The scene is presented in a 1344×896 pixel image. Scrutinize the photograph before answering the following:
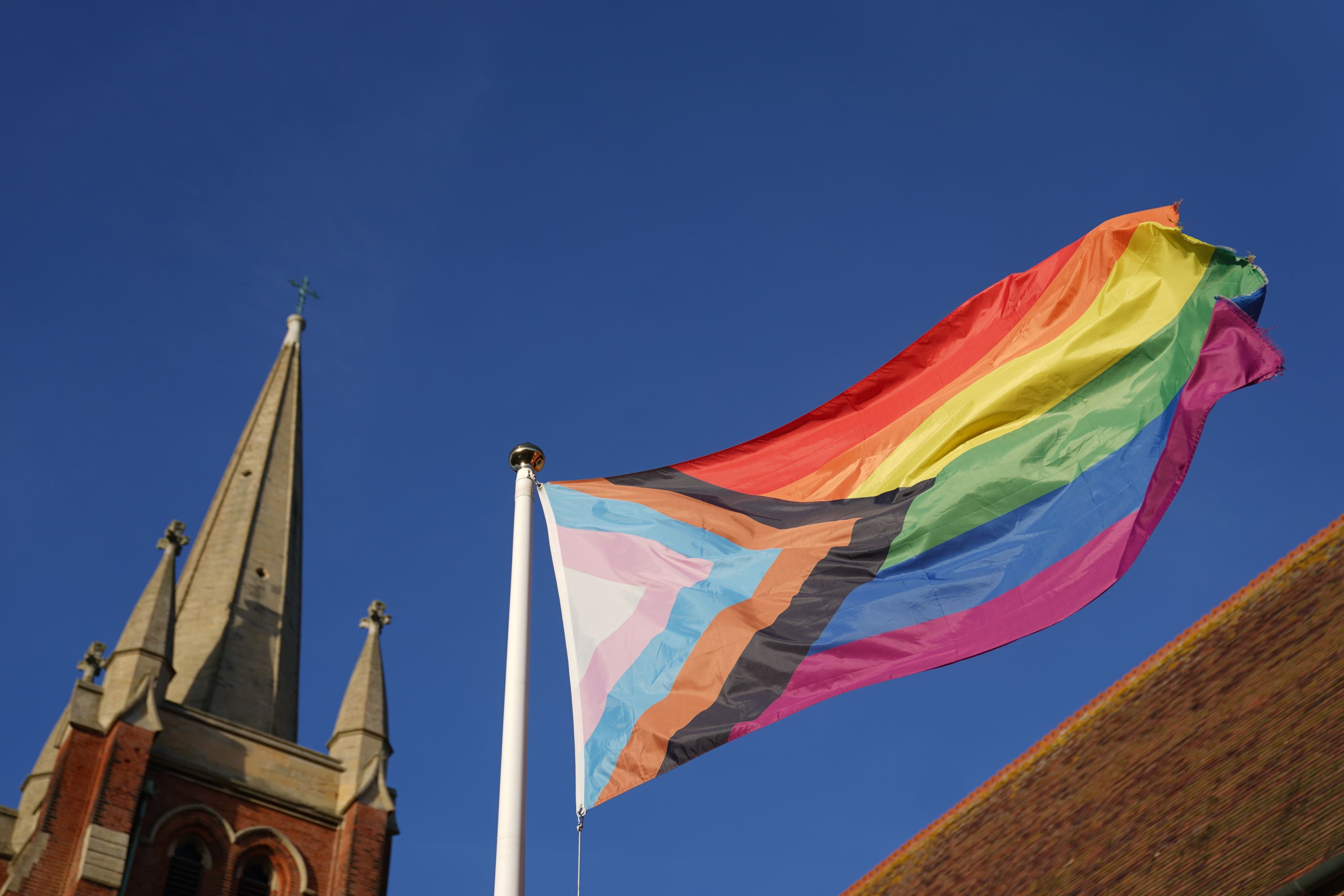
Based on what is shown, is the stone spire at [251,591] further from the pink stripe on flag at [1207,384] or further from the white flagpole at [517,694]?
the pink stripe on flag at [1207,384]

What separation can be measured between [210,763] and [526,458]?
23064mm

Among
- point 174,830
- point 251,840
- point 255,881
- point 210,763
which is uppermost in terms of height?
point 210,763

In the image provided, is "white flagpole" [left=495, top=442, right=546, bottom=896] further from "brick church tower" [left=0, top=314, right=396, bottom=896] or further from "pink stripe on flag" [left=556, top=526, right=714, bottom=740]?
"brick church tower" [left=0, top=314, right=396, bottom=896]

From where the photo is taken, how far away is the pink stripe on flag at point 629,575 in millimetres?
11938

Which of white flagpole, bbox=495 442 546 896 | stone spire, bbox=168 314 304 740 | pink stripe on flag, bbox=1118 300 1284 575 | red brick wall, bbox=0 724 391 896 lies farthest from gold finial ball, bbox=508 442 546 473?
stone spire, bbox=168 314 304 740

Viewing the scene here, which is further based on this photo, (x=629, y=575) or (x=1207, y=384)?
(x=629, y=575)

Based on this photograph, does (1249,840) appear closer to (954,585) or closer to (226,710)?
(954,585)

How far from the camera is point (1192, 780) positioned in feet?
48.2

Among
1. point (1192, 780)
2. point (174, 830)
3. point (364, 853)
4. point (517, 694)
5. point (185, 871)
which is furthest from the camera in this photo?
point (364, 853)

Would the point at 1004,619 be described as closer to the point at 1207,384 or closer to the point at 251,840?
the point at 1207,384

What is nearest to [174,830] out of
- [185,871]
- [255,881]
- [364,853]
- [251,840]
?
[185,871]

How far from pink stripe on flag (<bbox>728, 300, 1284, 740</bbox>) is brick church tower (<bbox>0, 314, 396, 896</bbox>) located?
21.8m

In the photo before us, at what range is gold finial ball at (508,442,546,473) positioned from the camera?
42.8ft

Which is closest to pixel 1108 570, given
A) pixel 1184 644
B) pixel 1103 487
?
pixel 1103 487
